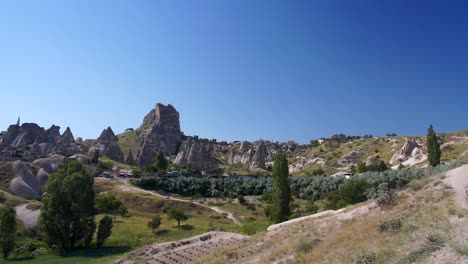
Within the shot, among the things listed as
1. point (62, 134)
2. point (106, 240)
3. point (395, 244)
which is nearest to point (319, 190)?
point (106, 240)

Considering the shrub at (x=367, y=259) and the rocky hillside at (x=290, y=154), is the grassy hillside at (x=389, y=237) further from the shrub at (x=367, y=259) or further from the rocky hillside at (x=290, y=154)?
the rocky hillside at (x=290, y=154)

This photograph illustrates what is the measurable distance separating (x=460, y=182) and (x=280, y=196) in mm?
29201

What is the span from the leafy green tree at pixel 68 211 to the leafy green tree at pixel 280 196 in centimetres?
2206

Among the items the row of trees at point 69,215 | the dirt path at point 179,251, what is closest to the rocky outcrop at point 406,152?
the dirt path at point 179,251

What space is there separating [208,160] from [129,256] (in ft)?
295

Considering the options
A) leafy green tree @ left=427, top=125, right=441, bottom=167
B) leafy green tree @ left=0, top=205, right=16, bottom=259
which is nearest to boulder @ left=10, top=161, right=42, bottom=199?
leafy green tree @ left=0, top=205, right=16, bottom=259

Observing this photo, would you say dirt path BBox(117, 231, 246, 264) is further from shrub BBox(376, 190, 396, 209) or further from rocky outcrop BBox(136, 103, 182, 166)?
rocky outcrop BBox(136, 103, 182, 166)

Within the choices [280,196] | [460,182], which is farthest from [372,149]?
[460,182]

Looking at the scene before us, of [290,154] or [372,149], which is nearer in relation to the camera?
[372,149]

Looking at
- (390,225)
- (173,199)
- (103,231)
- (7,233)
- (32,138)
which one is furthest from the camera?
(32,138)

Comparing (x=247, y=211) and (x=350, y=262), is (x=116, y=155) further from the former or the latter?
(x=350, y=262)

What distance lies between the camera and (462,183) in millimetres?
17109

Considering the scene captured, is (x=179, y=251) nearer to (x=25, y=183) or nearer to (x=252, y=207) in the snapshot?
(x=252, y=207)

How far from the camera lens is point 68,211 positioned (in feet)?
143
